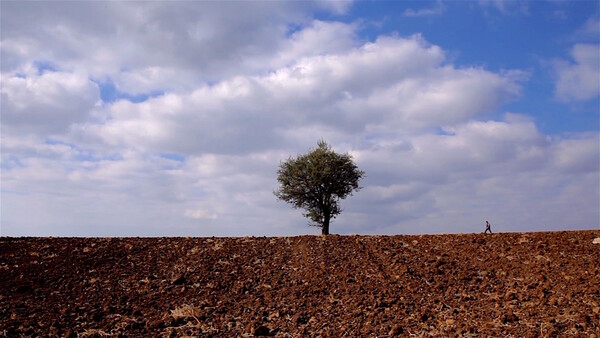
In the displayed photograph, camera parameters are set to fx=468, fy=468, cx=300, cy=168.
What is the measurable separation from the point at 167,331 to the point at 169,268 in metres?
4.31

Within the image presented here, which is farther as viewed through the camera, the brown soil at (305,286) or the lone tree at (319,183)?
the lone tree at (319,183)

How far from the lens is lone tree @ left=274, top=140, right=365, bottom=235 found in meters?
30.5

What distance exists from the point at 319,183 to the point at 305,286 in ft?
58.4

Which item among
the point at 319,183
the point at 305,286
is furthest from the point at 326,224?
the point at 305,286

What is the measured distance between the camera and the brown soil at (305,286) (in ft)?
33.9

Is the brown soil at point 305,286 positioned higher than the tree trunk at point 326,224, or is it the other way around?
the tree trunk at point 326,224

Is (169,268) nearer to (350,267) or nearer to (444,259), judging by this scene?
(350,267)

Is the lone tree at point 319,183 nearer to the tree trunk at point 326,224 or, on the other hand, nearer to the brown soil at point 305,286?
the tree trunk at point 326,224

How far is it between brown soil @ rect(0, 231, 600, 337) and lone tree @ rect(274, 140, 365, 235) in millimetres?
12860

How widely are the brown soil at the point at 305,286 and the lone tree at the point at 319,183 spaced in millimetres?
12860

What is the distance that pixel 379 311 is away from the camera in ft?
35.8

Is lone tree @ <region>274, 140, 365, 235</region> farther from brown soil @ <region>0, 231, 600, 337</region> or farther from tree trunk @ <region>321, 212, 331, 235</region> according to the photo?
brown soil @ <region>0, 231, 600, 337</region>

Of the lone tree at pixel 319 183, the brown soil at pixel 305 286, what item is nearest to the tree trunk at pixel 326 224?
the lone tree at pixel 319 183

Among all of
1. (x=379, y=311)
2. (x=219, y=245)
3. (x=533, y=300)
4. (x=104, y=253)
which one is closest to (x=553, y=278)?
(x=533, y=300)
